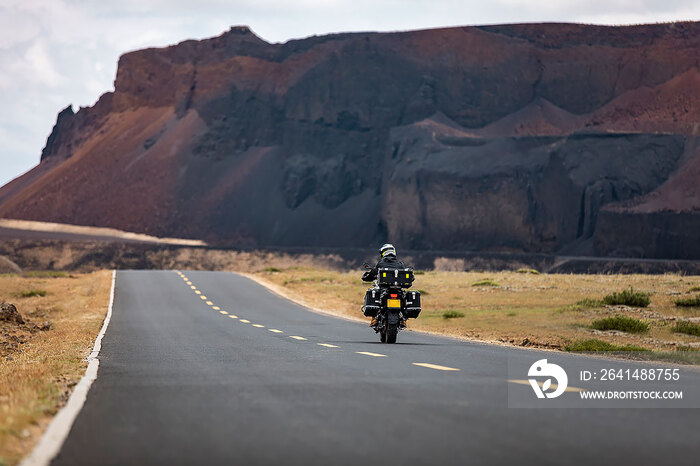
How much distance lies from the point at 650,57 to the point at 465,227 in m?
36.4

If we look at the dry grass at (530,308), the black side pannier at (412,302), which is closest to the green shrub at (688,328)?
the dry grass at (530,308)

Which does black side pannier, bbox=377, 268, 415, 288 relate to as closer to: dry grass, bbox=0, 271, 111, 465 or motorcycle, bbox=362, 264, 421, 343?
motorcycle, bbox=362, 264, 421, 343

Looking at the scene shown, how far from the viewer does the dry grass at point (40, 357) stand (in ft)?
25.9

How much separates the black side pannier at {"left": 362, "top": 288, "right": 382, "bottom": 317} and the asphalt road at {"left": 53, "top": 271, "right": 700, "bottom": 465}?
1.55 m

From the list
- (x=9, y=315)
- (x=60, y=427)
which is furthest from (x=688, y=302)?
(x=60, y=427)

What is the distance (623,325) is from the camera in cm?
2367

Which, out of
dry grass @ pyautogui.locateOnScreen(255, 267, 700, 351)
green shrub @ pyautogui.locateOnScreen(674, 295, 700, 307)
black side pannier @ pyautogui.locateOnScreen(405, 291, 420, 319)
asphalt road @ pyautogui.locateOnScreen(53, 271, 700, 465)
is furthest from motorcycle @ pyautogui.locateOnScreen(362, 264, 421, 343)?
green shrub @ pyautogui.locateOnScreen(674, 295, 700, 307)

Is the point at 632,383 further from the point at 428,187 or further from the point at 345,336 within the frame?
the point at 428,187

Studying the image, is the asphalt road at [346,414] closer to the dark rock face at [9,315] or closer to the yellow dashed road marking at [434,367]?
the yellow dashed road marking at [434,367]

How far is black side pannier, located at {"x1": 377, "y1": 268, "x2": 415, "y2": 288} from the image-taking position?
1827 cm

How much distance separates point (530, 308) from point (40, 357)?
18.6 meters

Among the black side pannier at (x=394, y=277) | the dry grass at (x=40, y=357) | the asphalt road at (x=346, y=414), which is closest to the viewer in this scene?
the asphalt road at (x=346, y=414)

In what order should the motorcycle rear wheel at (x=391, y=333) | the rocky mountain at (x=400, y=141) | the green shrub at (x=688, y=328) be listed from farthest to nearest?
the rocky mountain at (x=400, y=141), the green shrub at (x=688, y=328), the motorcycle rear wheel at (x=391, y=333)

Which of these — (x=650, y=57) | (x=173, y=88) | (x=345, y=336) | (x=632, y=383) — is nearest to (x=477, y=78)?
(x=650, y=57)
